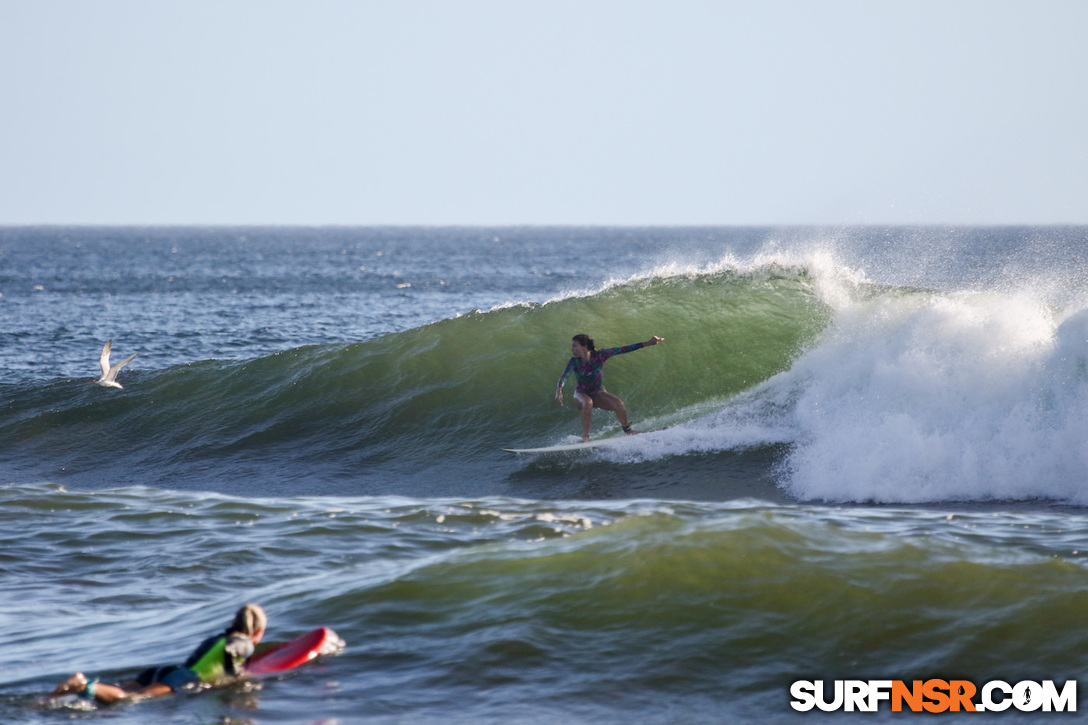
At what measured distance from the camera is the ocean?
692 cm

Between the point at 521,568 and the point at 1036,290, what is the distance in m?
10.1

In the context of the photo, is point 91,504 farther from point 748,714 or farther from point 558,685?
point 748,714

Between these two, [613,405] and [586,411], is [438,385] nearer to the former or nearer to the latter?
[586,411]

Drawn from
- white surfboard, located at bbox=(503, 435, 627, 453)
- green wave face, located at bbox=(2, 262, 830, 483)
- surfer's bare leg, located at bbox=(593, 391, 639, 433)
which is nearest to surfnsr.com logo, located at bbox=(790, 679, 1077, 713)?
white surfboard, located at bbox=(503, 435, 627, 453)

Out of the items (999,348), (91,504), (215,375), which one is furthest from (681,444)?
(215,375)

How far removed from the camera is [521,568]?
862 centimetres

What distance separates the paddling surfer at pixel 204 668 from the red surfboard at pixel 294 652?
147 millimetres

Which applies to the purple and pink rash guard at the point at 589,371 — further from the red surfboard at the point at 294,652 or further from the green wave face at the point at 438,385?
the red surfboard at the point at 294,652

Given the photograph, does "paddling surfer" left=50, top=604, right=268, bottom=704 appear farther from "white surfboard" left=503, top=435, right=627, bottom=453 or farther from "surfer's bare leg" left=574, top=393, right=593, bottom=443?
"surfer's bare leg" left=574, top=393, right=593, bottom=443

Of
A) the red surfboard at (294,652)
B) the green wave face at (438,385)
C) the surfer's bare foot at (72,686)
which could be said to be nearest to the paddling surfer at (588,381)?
the green wave face at (438,385)

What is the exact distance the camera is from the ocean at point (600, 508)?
692cm

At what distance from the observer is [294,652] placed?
7.04 metres

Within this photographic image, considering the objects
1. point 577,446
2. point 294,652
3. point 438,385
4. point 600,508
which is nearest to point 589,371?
point 577,446

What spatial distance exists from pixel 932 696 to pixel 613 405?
821 cm
